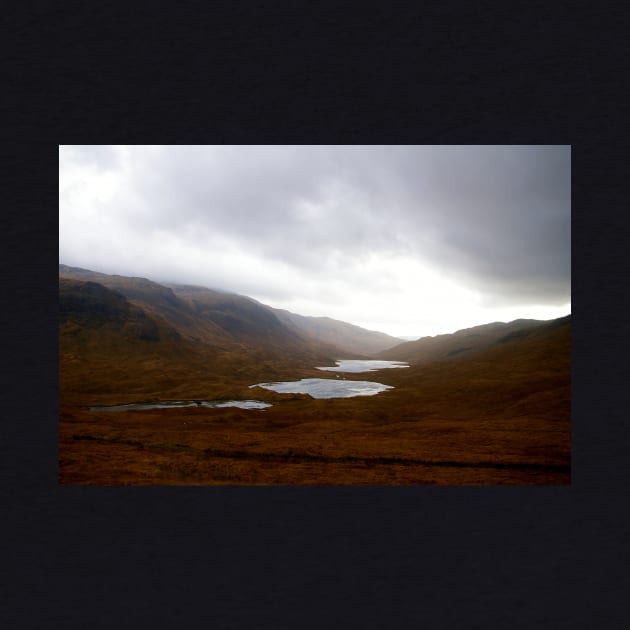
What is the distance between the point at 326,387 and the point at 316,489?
3.67ft

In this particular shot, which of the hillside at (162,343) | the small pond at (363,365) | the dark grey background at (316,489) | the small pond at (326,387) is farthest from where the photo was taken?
the small pond at (363,365)

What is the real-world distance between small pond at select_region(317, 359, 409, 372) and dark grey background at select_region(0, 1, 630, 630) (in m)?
1.55

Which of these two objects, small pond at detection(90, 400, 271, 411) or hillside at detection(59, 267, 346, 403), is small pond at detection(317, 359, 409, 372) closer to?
hillside at detection(59, 267, 346, 403)

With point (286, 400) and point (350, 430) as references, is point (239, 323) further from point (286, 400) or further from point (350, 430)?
point (350, 430)

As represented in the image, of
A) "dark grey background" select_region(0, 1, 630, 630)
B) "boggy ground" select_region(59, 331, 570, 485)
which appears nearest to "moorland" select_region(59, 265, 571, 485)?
"boggy ground" select_region(59, 331, 570, 485)

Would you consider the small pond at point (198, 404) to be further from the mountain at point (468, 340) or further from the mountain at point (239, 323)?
the mountain at point (468, 340)

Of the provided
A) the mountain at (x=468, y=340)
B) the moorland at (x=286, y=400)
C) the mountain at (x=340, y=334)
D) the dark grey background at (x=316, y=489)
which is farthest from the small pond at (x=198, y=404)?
the mountain at (x=468, y=340)

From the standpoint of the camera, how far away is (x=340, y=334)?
148 inches

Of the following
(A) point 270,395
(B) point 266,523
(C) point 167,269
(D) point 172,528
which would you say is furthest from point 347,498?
(C) point 167,269

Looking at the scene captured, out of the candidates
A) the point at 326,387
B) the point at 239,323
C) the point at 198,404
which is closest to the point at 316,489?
the point at 326,387

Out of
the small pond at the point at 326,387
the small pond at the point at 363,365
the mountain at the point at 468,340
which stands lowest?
the small pond at the point at 326,387

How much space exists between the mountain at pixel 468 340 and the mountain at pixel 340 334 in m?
0.29

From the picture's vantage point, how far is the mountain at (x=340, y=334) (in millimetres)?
3555

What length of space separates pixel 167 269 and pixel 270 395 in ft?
7.70
